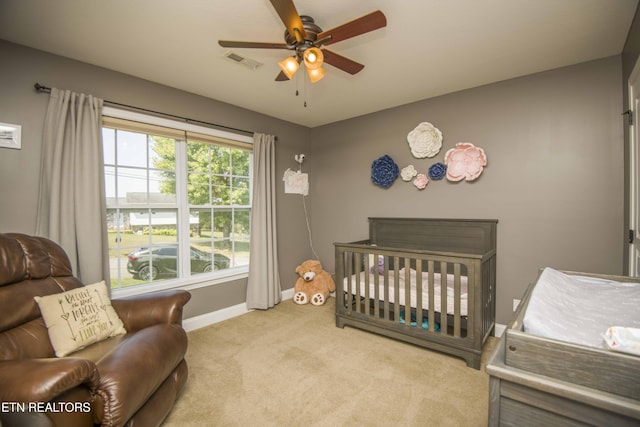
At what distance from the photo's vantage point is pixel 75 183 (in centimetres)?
209

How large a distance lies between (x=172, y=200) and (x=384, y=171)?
2287mm

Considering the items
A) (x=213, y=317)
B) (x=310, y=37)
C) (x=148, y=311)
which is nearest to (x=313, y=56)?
(x=310, y=37)

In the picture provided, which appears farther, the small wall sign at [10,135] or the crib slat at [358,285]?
the crib slat at [358,285]

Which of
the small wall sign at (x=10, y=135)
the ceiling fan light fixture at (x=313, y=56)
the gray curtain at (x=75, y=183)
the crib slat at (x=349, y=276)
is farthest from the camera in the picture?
the crib slat at (x=349, y=276)

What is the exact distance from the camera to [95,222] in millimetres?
2148

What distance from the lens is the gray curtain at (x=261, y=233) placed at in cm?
320

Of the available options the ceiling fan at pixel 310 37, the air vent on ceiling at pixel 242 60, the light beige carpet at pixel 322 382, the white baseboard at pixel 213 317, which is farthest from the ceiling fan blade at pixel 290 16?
the white baseboard at pixel 213 317

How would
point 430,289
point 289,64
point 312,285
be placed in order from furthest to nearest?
point 312,285 < point 430,289 < point 289,64

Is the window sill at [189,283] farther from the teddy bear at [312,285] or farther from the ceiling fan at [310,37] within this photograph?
the ceiling fan at [310,37]

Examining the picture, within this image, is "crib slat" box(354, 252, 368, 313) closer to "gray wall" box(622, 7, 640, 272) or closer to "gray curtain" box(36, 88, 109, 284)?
"gray wall" box(622, 7, 640, 272)

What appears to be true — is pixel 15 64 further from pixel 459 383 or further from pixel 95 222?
pixel 459 383

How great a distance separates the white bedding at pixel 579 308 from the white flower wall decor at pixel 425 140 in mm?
1728

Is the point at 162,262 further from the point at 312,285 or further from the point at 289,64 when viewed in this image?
the point at 289,64

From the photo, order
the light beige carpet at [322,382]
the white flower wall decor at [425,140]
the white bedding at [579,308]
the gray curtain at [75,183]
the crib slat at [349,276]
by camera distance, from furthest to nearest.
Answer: the white flower wall decor at [425,140]
the crib slat at [349,276]
the gray curtain at [75,183]
the light beige carpet at [322,382]
the white bedding at [579,308]
